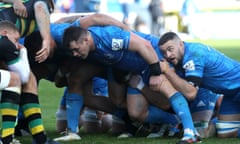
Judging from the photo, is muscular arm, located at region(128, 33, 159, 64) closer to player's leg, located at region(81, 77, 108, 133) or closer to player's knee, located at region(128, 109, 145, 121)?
player's knee, located at region(128, 109, 145, 121)

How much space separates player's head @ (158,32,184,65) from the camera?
623cm

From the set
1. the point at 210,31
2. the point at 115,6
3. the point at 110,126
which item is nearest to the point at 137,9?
the point at 115,6

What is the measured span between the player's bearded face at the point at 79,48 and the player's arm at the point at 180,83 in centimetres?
67

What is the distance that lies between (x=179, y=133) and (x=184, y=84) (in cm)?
52

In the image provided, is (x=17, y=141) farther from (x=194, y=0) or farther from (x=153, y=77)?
(x=194, y=0)

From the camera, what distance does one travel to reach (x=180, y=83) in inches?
246

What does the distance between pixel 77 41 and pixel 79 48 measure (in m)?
0.06

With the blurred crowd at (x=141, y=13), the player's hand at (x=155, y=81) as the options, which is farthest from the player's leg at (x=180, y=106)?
the blurred crowd at (x=141, y=13)

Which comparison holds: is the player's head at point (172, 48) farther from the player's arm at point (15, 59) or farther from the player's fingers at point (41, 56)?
the player's arm at point (15, 59)

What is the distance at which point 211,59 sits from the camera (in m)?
6.27

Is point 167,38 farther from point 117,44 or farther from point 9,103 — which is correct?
point 9,103

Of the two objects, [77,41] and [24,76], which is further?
[77,41]

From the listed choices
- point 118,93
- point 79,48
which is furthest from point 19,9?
point 118,93

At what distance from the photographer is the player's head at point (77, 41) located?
19.9 ft
